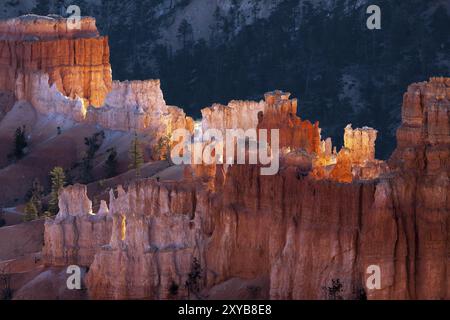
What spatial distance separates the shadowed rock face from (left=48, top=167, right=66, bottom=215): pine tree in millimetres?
13705

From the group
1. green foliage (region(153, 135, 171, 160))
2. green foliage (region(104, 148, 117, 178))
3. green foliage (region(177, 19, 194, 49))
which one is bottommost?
green foliage (region(104, 148, 117, 178))

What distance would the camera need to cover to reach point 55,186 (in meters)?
89.1

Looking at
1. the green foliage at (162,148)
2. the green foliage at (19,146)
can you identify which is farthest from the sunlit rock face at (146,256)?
the green foliage at (19,146)

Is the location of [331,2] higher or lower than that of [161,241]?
higher

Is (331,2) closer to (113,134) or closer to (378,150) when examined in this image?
(378,150)

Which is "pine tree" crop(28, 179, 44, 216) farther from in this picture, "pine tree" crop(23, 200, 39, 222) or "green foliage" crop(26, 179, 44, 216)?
"pine tree" crop(23, 200, 39, 222)

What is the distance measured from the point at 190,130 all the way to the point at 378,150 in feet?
82.9

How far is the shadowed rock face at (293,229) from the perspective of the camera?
187ft

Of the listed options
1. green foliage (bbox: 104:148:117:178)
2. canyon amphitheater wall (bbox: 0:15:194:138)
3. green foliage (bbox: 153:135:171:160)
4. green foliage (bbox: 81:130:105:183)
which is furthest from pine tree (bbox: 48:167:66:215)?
canyon amphitheater wall (bbox: 0:15:194:138)

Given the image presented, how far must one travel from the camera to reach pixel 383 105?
130125mm

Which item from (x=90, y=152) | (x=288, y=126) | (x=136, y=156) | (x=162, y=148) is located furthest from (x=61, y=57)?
(x=288, y=126)

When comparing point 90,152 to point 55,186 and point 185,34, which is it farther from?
point 185,34

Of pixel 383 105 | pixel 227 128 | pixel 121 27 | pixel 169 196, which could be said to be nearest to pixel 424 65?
pixel 383 105

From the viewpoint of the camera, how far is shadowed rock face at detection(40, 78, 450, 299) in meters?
56.9
